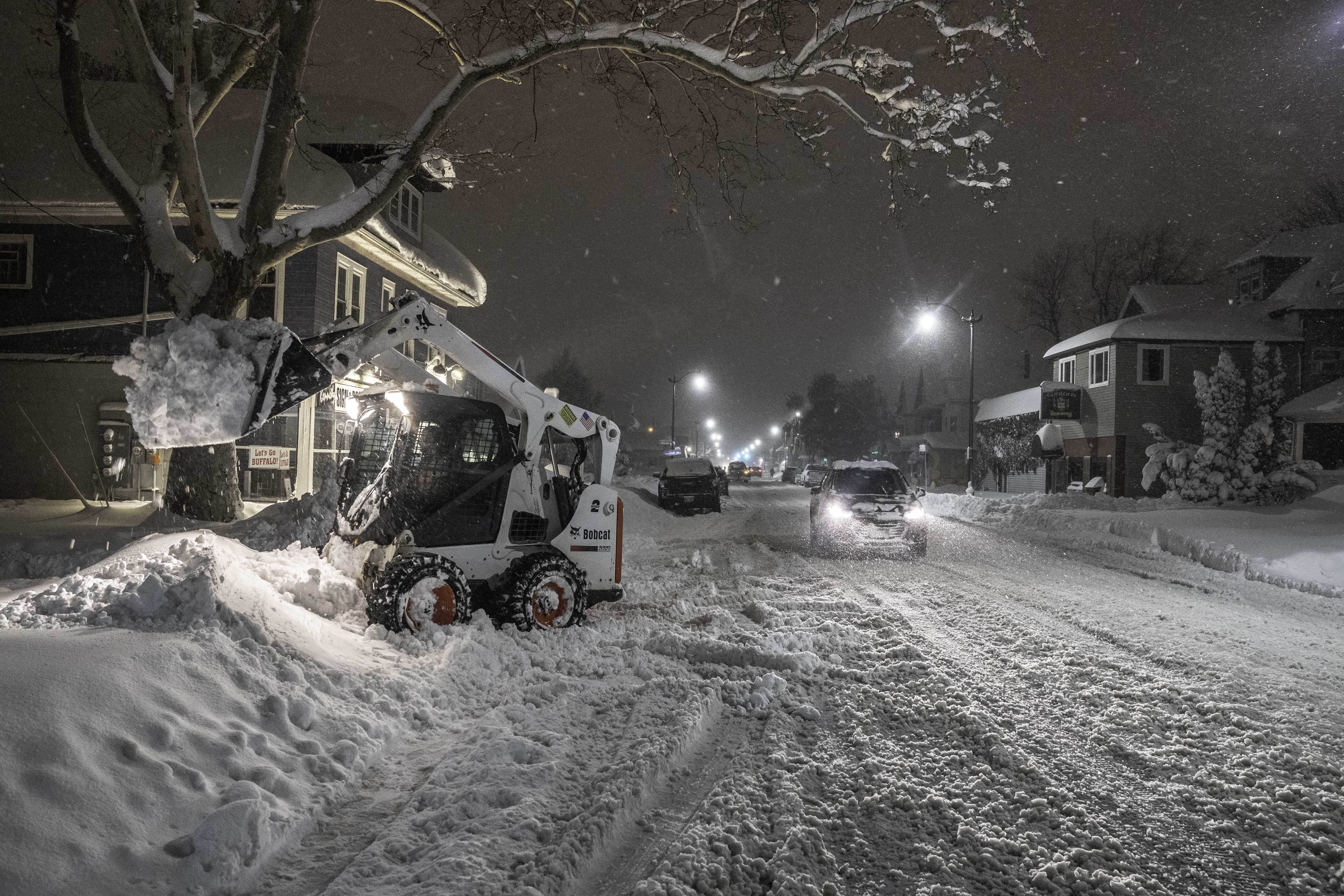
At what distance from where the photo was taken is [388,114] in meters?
19.7

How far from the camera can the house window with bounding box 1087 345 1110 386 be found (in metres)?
32.0

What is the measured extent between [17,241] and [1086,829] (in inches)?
921

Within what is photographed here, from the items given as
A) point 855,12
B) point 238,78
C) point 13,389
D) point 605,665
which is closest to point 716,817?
point 605,665

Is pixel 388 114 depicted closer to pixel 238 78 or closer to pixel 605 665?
pixel 238 78

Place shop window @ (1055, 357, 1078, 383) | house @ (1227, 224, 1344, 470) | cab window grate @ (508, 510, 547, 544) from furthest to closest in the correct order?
shop window @ (1055, 357, 1078, 383) < house @ (1227, 224, 1344, 470) < cab window grate @ (508, 510, 547, 544)

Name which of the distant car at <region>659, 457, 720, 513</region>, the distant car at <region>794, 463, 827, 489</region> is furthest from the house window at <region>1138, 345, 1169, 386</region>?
the distant car at <region>659, 457, 720, 513</region>

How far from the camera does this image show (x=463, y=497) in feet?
22.3

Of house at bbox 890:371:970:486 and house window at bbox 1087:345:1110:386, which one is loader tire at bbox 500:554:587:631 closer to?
house window at bbox 1087:345:1110:386

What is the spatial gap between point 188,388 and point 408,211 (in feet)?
61.2

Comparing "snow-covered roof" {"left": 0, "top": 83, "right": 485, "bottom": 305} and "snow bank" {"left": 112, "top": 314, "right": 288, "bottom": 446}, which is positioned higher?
"snow-covered roof" {"left": 0, "top": 83, "right": 485, "bottom": 305}

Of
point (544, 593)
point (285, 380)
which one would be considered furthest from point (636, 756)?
point (285, 380)

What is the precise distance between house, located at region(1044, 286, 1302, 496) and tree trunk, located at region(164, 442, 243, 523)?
32.4 m

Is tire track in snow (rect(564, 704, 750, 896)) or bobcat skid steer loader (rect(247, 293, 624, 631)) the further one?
bobcat skid steer loader (rect(247, 293, 624, 631))

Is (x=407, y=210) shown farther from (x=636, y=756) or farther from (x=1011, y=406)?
(x=1011, y=406)
